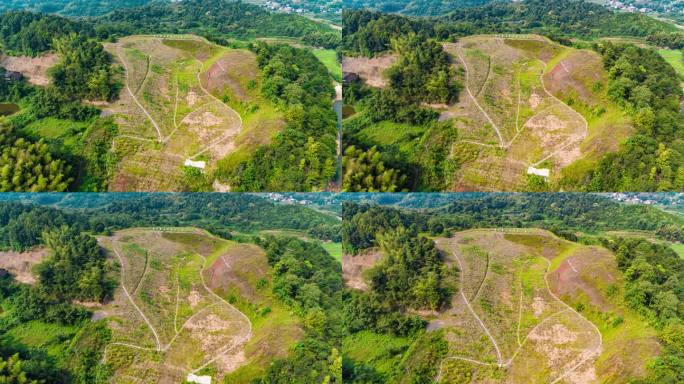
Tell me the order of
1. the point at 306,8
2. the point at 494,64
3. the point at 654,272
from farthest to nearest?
the point at 306,8 → the point at 494,64 → the point at 654,272

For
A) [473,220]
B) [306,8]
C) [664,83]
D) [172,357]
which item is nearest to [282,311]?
[172,357]

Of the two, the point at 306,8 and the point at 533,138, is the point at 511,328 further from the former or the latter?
the point at 306,8

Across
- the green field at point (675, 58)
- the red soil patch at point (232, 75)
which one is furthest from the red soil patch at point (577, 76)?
the red soil patch at point (232, 75)

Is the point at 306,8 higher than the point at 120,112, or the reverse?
the point at 306,8

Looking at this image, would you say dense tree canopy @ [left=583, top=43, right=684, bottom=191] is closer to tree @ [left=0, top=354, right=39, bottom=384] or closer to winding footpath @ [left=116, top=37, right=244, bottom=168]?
winding footpath @ [left=116, top=37, right=244, bottom=168]

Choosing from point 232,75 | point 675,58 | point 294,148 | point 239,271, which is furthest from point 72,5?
point 675,58

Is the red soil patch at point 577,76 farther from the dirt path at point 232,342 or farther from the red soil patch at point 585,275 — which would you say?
the dirt path at point 232,342
